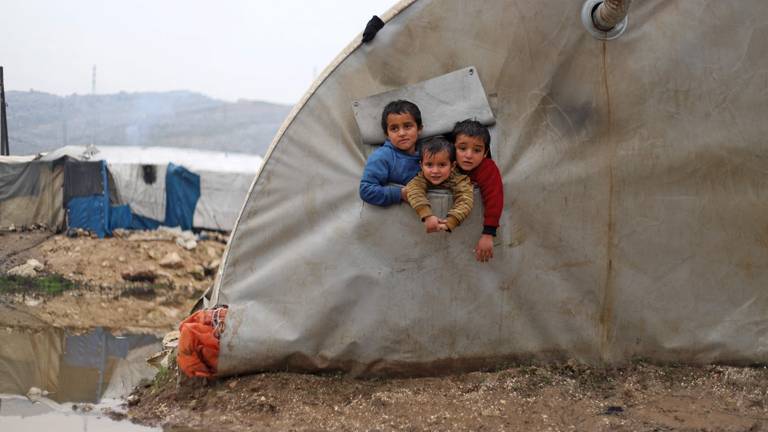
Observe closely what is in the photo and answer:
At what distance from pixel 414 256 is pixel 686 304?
159 cm

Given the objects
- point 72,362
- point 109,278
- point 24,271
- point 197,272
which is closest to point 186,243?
point 197,272

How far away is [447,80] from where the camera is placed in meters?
4.15

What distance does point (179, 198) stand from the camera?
639 inches

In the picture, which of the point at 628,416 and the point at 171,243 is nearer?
the point at 628,416

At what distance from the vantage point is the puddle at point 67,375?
14.4 ft

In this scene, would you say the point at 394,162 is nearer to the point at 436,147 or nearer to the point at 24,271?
the point at 436,147

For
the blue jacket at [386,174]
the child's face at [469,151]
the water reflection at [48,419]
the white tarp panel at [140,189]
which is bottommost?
the water reflection at [48,419]

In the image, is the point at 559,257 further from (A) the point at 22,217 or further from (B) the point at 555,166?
(A) the point at 22,217

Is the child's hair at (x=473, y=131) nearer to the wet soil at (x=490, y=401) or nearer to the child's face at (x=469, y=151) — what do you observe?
the child's face at (x=469, y=151)

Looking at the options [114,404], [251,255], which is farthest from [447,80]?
[114,404]

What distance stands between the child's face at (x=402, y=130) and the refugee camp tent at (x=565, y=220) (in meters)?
0.16

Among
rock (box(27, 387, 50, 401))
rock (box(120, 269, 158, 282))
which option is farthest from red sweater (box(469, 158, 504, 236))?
rock (box(120, 269, 158, 282))

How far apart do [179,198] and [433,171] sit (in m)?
13.2

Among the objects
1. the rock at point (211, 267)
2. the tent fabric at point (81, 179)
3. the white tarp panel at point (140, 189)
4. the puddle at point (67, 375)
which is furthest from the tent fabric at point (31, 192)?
the puddle at point (67, 375)
